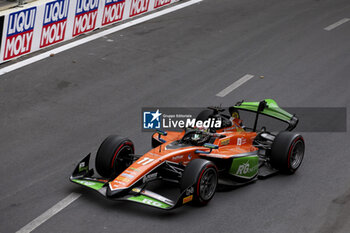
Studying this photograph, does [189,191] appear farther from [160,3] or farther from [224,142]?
[160,3]

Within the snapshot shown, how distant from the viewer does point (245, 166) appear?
10.5 m

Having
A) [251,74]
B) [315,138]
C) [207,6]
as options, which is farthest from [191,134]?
[207,6]

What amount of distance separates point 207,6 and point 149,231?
547 inches

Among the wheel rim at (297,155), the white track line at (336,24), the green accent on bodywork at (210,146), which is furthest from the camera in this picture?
the white track line at (336,24)

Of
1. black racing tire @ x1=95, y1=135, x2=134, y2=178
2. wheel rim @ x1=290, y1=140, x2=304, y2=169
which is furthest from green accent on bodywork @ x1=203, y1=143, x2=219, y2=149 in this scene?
wheel rim @ x1=290, y1=140, x2=304, y2=169

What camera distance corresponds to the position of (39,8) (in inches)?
674

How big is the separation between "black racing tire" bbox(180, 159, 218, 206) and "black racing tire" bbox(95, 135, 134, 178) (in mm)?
1359

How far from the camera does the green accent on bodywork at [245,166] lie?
10.4 metres

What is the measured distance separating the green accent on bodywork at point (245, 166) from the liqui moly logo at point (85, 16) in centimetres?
958

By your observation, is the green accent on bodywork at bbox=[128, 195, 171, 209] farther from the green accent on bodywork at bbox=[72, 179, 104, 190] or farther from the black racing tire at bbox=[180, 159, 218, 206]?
the green accent on bodywork at bbox=[72, 179, 104, 190]

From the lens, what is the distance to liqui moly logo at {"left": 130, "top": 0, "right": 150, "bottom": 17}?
2047cm

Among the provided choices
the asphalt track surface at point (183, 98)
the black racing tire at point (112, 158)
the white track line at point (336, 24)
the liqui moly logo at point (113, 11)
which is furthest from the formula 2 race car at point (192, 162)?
the white track line at point (336, 24)

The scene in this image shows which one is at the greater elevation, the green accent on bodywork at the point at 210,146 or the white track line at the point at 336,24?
the white track line at the point at 336,24

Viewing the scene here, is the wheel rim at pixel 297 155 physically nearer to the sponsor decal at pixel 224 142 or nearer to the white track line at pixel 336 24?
the sponsor decal at pixel 224 142
